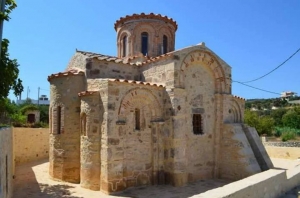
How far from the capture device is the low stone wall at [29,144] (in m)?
15.0

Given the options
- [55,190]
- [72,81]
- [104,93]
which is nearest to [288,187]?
[104,93]

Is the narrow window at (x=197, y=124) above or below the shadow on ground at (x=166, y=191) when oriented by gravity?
above

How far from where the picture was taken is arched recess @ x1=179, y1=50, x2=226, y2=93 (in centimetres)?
1047

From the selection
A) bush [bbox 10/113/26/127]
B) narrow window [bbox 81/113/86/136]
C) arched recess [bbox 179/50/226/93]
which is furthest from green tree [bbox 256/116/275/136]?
narrow window [bbox 81/113/86/136]

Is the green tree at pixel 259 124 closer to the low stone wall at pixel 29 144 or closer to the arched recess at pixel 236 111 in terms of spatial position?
the arched recess at pixel 236 111

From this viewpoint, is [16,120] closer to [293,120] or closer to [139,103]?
[139,103]

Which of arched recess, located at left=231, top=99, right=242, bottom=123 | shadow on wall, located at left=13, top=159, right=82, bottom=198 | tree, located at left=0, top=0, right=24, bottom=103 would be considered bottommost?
shadow on wall, located at left=13, top=159, right=82, bottom=198

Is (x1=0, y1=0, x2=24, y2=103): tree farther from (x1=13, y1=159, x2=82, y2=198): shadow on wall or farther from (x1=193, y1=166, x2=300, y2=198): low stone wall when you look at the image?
(x1=193, y1=166, x2=300, y2=198): low stone wall

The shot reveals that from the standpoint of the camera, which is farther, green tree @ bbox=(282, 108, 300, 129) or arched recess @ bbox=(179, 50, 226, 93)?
green tree @ bbox=(282, 108, 300, 129)

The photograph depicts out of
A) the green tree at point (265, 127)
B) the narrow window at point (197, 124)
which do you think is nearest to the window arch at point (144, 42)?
the narrow window at point (197, 124)

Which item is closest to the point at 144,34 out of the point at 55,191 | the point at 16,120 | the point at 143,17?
the point at 143,17

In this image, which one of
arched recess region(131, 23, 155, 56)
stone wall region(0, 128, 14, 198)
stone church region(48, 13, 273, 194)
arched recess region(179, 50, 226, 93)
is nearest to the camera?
stone wall region(0, 128, 14, 198)

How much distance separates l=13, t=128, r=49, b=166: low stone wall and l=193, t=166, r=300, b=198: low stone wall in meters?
13.0

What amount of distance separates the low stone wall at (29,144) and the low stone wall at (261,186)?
512 inches
